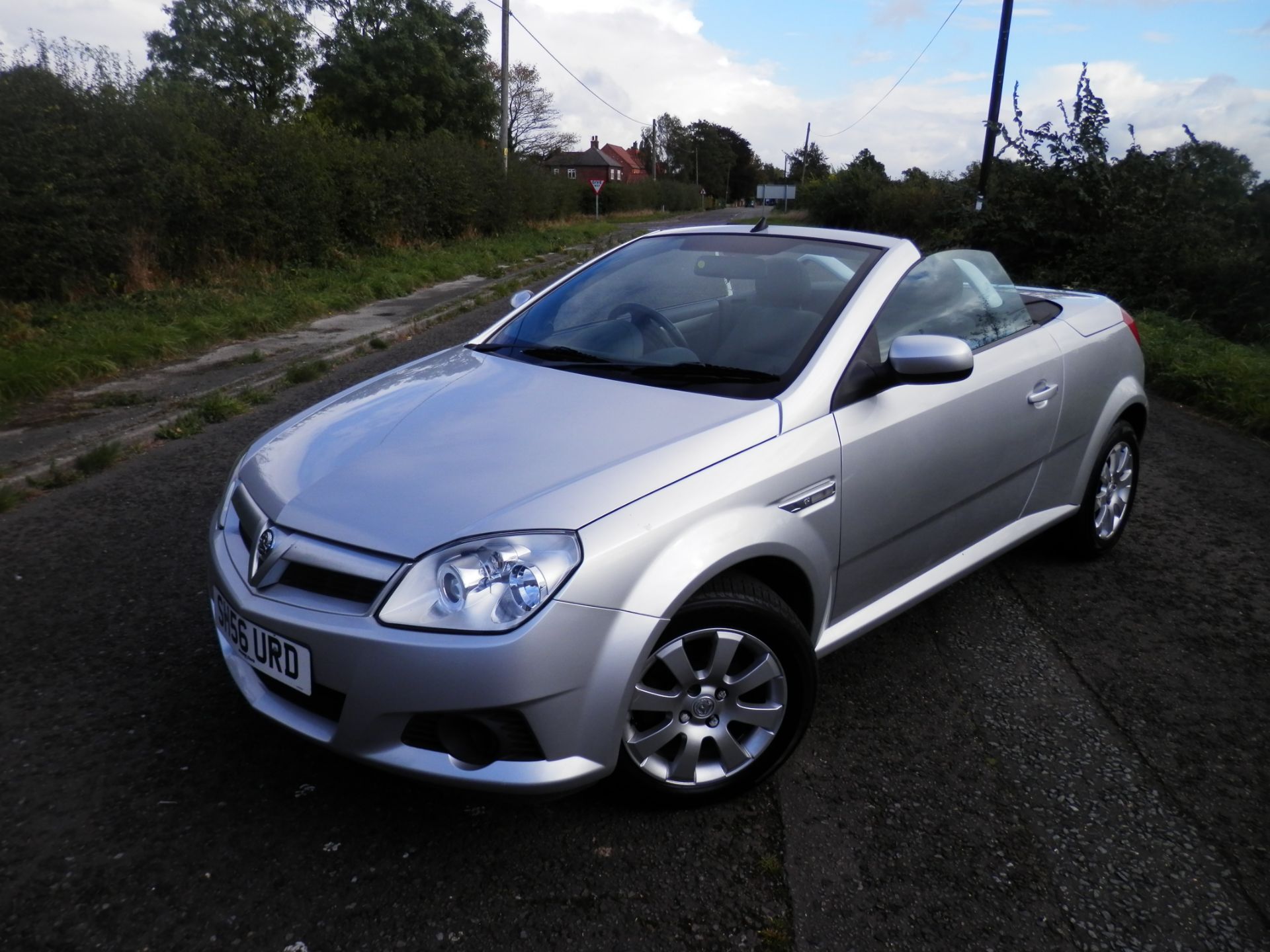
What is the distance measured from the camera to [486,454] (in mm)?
2637

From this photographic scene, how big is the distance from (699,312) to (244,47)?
4497 centimetres

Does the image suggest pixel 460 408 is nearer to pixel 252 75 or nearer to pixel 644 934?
pixel 644 934

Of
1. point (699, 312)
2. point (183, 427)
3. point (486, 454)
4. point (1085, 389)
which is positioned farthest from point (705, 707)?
point (183, 427)

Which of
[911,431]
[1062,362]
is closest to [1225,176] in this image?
[1062,362]

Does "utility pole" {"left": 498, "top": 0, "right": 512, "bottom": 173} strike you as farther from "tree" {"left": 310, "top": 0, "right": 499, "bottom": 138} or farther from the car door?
the car door

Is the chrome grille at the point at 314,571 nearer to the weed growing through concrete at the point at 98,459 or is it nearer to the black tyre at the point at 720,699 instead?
the black tyre at the point at 720,699

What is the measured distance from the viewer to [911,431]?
10.1 feet

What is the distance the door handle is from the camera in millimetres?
3693

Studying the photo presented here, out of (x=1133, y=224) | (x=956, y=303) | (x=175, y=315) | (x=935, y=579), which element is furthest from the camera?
(x=1133, y=224)

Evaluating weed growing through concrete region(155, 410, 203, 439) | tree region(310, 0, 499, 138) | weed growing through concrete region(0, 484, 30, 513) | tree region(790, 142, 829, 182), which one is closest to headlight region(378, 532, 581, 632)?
weed growing through concrete region(0, 484, 30, 513)

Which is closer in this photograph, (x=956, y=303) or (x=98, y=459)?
(x=956, y=303)

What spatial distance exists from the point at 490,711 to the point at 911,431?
5.33 feet

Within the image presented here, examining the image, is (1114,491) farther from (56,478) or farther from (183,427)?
(183,427)

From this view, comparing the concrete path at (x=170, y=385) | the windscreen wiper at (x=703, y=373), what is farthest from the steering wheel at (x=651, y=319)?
the concrete path at (x=170, y=385)
